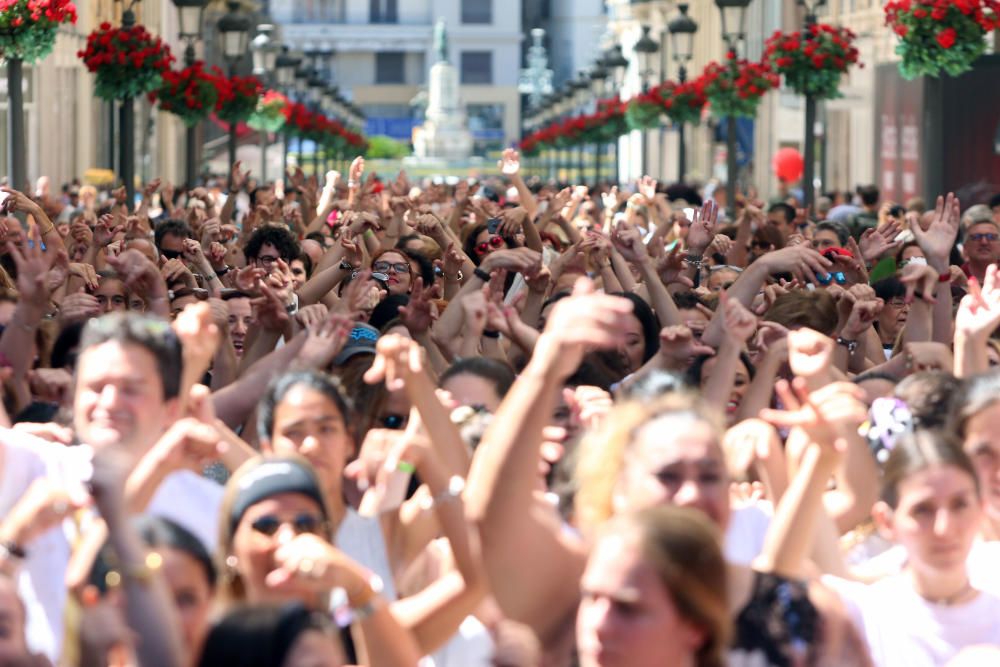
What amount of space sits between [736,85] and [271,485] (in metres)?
24.4

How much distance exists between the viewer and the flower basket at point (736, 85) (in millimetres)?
29250

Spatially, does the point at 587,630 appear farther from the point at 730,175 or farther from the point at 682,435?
the point at 730,175

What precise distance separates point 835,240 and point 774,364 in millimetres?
7265

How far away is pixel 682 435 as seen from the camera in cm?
555

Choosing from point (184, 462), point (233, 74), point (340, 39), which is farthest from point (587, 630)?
point (340, 39)

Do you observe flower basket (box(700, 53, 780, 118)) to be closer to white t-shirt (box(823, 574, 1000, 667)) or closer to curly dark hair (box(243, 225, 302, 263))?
curly dark hair (box(243, 225, 302, 263))

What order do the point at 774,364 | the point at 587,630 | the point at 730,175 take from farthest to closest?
1. the point at 730,175
2. the point at 774,364
3. the point at 587,630

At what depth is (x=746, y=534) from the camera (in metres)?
6.29

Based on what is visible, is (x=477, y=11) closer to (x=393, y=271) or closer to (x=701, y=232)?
(x=701, y=232)

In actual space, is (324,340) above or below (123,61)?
below

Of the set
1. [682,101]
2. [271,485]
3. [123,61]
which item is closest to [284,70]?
[682,101]

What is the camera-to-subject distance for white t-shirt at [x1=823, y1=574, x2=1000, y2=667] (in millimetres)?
5824

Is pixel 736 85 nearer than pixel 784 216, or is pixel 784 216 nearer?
pixel 784 216

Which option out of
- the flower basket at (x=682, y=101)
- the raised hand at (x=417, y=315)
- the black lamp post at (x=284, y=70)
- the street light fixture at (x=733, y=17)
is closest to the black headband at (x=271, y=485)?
the raised hand at (x=417, y=315)
